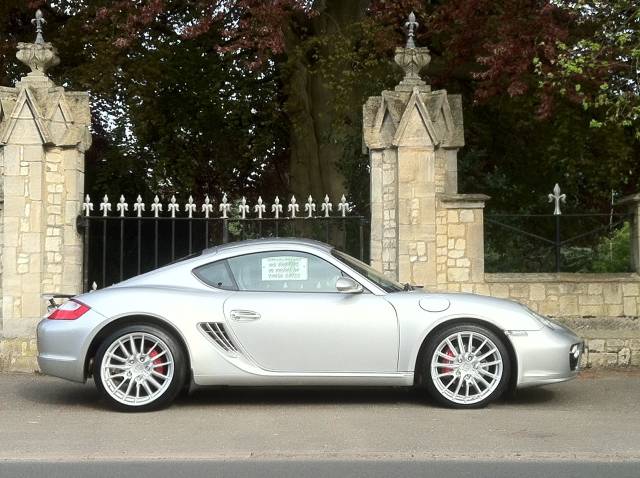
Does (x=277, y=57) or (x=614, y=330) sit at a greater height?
(x=277, y=57)

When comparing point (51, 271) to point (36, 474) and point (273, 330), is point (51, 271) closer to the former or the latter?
point (273, 330)

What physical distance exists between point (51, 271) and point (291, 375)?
4.43 m

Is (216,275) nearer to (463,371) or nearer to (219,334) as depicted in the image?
(219,334)

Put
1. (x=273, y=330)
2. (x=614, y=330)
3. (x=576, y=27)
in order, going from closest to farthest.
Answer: (x=273, y=330), (x=614, y=330), (x=576, y=27)

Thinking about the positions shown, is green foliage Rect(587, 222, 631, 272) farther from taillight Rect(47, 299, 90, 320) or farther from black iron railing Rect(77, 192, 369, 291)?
taillight Rect(47, 299, 90, 320)

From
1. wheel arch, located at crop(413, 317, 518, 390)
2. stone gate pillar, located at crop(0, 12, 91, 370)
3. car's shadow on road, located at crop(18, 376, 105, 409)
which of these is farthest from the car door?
stone gate pillar, located at crop(0, 12, 91, 370)

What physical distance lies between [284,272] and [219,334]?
0.76 metres

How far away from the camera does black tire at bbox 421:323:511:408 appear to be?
788 cm

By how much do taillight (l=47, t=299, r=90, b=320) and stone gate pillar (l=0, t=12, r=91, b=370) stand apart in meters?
2.93

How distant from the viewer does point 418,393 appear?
29.3 ft

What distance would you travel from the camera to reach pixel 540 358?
7.89m

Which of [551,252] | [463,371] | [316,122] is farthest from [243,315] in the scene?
[316,122]

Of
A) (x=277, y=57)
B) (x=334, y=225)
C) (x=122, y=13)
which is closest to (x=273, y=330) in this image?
(x=334, y=225)

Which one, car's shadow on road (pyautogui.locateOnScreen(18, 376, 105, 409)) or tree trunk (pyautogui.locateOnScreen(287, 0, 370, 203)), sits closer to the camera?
car's shadow on road (pyautogui.locateOnScreen(18, 376, 105, 409))
